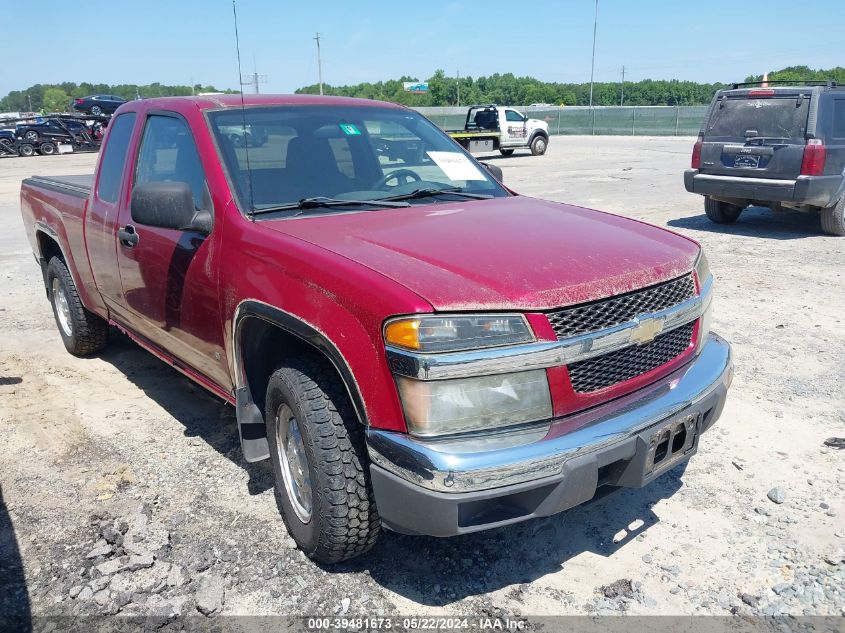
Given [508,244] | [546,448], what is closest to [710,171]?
[508,244]

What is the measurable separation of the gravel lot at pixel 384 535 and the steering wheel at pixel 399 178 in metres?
1.61

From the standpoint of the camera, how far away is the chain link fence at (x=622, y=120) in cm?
3819

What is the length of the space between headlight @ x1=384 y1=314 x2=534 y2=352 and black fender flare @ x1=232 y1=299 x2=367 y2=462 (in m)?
0.28

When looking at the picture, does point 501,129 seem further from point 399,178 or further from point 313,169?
point 313,169

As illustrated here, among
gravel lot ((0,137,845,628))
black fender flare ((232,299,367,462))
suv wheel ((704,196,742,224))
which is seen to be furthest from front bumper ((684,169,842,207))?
black fender flare ((232,299,367,462))

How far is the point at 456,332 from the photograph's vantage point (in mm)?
2309

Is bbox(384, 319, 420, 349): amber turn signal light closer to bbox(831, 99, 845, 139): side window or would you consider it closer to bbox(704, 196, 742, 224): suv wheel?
bbox(831, 99, 845, 139): side window

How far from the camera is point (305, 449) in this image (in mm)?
2727

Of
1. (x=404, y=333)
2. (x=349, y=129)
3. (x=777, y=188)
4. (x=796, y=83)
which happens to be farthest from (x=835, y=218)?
(x=404, y=333)

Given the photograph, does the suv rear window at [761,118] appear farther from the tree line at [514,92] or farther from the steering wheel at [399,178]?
the tree line at [514,92]

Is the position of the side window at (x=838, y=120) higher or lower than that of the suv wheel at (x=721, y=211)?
higher

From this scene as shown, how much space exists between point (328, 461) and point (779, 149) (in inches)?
336

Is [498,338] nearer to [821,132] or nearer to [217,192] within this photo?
[217,192]

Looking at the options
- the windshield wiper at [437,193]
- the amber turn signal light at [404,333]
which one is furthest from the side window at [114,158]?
the amber turn signal light at [404,333]
